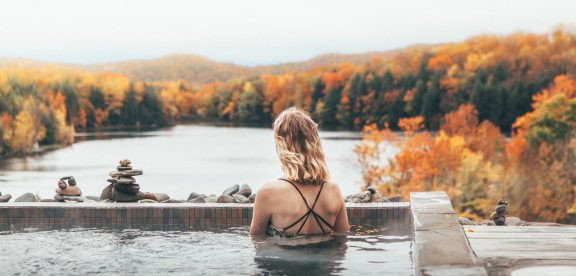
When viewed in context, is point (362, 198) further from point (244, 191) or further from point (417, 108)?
point (417, 108)

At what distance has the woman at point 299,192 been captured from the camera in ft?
16.4

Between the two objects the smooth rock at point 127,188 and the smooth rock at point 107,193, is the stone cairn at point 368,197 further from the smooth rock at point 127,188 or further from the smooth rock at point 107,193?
the smooth rock at point 107,193

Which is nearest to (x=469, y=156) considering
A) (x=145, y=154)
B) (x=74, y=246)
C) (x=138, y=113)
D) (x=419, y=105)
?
(x=145, y=154)

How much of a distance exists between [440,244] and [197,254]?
2389mm

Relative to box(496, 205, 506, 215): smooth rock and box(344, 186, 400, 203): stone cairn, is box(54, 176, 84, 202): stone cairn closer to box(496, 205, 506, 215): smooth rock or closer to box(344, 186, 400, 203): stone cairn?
box(344, 186, 400, 203): stone cairn

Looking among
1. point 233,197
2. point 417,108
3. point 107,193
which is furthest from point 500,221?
point 417,108

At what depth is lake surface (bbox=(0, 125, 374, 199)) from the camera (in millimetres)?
40938

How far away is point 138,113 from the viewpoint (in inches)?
3979

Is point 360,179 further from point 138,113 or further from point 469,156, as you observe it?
point 138,113

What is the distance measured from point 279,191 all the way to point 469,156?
4418 cm

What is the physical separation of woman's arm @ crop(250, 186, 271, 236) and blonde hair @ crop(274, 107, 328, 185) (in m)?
0.26

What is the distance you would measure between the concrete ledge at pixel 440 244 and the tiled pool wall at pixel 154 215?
164 centimetres

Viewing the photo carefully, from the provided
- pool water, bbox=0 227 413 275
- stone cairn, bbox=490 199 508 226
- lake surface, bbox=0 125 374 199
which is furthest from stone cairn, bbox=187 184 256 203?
lake surface, bbox=0 125 374 199

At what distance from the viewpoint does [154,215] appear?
848 centimetres
